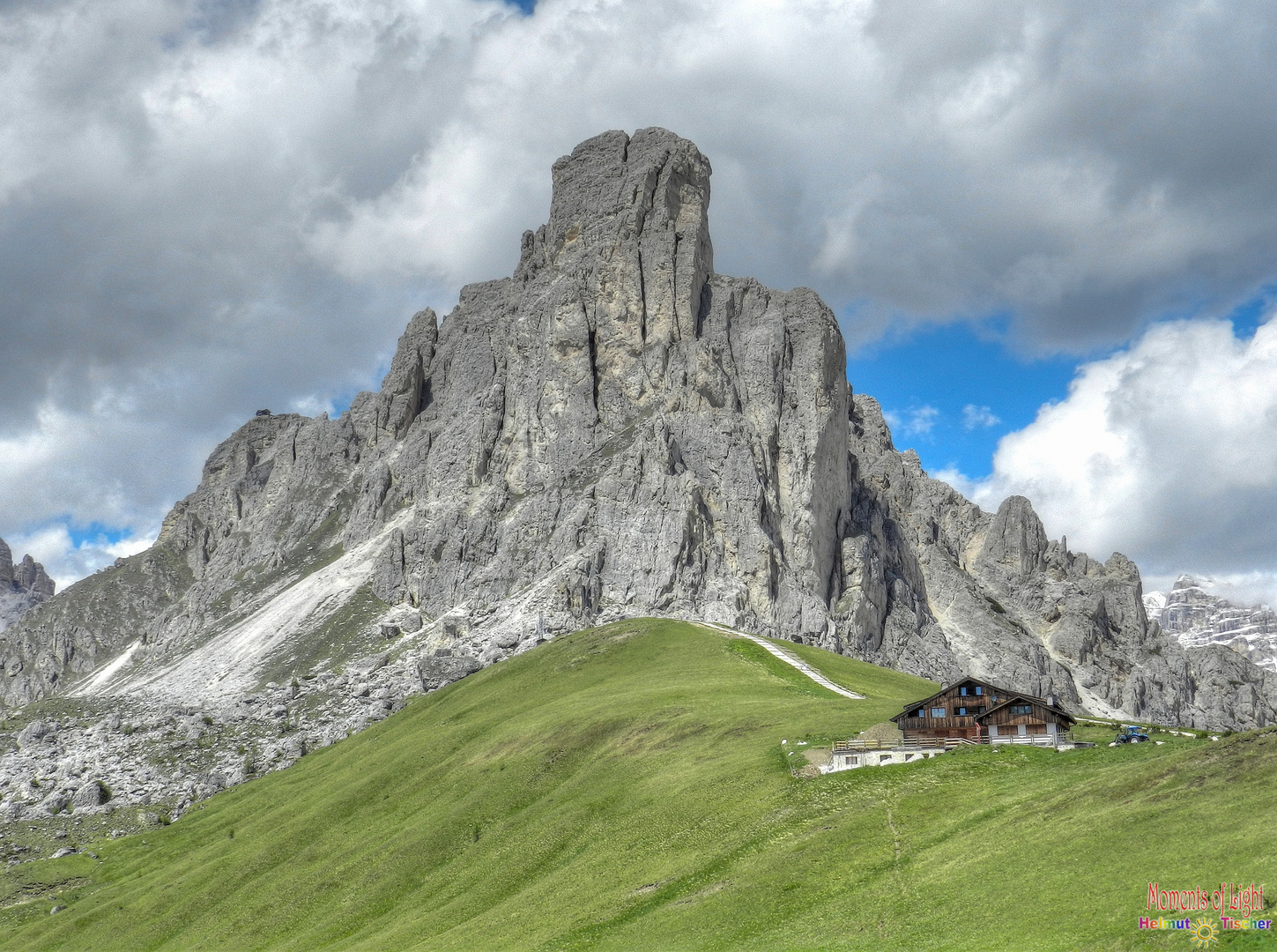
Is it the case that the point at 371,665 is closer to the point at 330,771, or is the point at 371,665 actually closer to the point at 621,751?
the point at 330,771

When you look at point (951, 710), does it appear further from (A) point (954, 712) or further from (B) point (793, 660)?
(B) point (793, 660)

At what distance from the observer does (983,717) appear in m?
67.1

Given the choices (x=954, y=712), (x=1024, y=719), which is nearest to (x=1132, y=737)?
(x=1024, y=719)

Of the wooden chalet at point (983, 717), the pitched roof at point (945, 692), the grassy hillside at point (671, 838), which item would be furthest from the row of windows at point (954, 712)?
the grassy hillside at point (671, 838)

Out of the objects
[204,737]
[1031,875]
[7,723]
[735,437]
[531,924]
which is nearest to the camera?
[1031,875]

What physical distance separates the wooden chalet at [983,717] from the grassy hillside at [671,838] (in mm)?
4715

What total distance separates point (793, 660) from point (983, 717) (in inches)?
2190

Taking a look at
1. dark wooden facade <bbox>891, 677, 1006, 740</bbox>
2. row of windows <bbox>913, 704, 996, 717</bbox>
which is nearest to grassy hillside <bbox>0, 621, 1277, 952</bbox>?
dark wooden facade <bbox>891, 677, 1006, 740</bbox>

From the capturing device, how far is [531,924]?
5466cm

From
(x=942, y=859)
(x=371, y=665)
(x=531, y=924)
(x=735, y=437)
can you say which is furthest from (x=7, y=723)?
(x=942, y=859)

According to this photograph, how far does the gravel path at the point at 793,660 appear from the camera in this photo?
103 metres

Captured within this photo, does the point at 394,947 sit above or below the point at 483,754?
below

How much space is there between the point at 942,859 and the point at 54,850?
11128cm

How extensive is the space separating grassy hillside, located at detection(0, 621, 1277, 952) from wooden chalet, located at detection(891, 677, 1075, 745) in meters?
4.71
